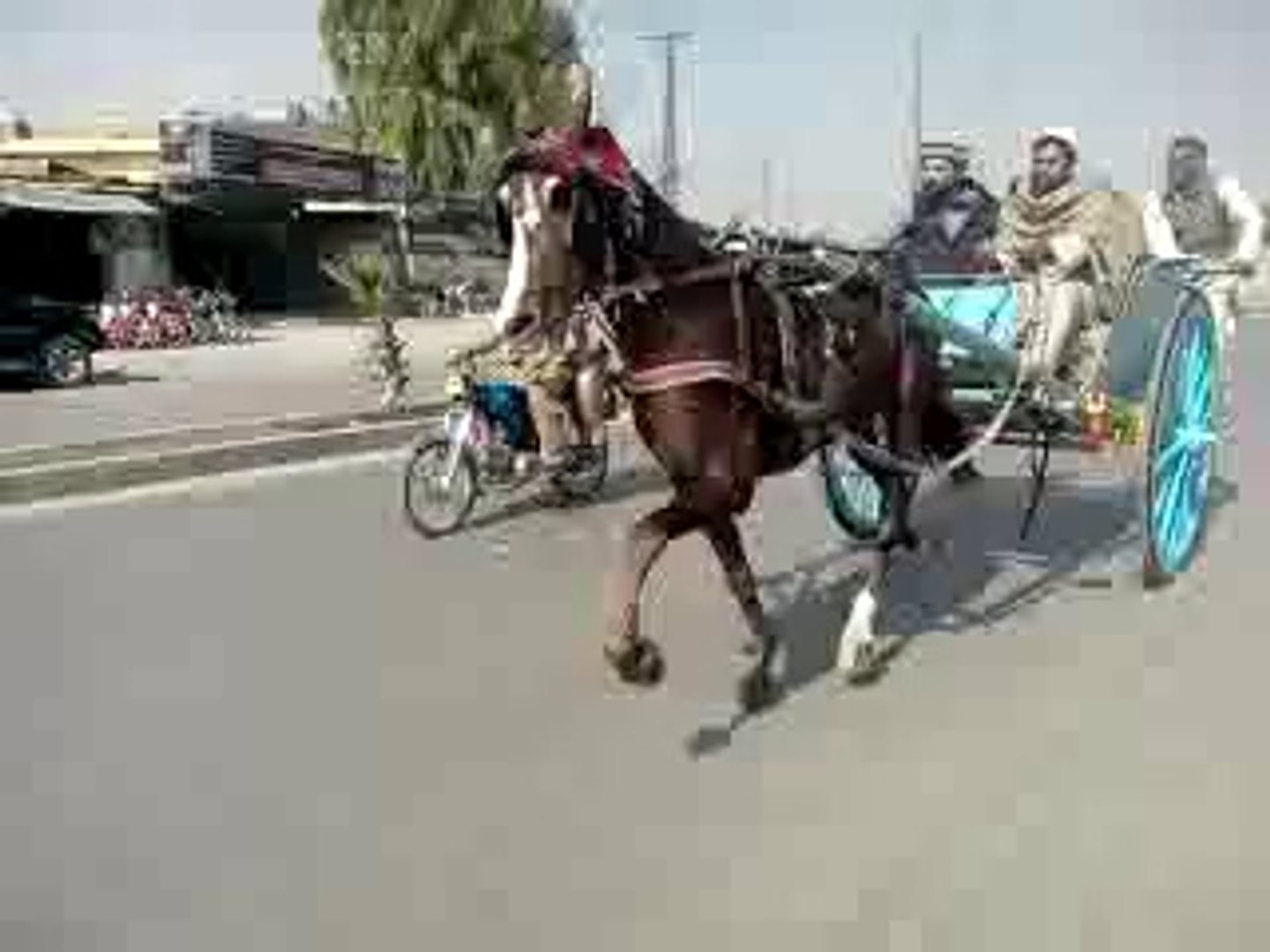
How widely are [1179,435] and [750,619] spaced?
10.5 feet

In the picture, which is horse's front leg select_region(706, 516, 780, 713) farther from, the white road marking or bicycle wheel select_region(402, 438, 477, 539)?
the white road marking

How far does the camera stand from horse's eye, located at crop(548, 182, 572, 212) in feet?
20.6

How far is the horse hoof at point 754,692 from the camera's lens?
7.07 metres

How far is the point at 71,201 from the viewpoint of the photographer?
124 feet

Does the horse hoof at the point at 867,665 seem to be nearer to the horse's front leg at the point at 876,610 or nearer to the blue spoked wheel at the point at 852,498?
the horse's front leg at the point at 876,610

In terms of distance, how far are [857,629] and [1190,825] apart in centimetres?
215

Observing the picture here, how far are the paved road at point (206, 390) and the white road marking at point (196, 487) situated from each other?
2.84m

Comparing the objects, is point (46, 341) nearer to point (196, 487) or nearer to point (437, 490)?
point (196, 487)

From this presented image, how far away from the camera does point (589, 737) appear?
673 centimetres

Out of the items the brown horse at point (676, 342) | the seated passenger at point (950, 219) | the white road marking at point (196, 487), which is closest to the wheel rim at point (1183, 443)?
the seated passenger at point (950, 219)

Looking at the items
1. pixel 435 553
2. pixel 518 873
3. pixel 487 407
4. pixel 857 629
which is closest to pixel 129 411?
pixel 487 407

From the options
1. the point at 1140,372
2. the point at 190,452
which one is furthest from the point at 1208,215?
the point at 190,452

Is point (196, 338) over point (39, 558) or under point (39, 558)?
under

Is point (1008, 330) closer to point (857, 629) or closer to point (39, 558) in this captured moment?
point (857, 629)
